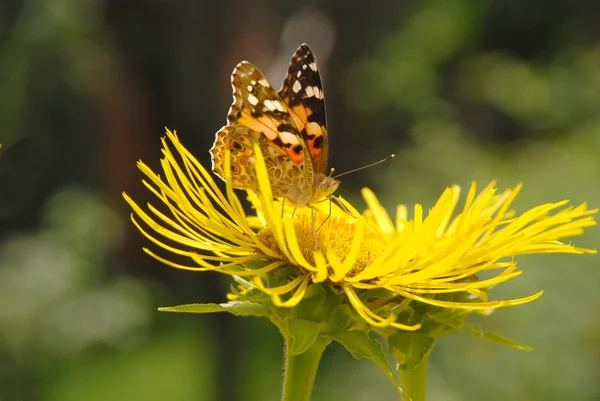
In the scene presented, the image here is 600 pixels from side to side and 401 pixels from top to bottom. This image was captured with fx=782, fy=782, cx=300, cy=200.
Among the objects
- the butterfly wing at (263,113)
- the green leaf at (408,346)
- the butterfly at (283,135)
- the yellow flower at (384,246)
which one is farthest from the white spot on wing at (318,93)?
the green leaf at (408,346)

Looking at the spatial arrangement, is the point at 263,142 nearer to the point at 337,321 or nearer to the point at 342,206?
the point at 342,206

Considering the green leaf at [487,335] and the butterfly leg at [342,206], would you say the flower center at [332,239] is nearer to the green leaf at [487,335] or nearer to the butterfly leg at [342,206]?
the butterfly leg at [342,206]

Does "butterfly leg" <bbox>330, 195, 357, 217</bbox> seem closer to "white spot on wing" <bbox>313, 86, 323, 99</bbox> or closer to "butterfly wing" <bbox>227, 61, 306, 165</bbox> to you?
"butterfly wing" <bbox>227, 61, 306, 165</bbox>

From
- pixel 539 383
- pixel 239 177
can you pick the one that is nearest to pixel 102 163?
pixel 539 383

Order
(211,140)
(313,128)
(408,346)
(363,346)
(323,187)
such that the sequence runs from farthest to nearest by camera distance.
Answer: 1. (211,140)
2. (313,128)
3. (323,187)
4. (408,346)
5. (363,346)

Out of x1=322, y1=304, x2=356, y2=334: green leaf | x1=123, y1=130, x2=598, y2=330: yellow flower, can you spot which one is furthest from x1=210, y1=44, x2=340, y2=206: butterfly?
x1=322, y1=304, x2=356, y2=334: green leaf

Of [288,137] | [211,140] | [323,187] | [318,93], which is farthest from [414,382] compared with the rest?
[211,140]
